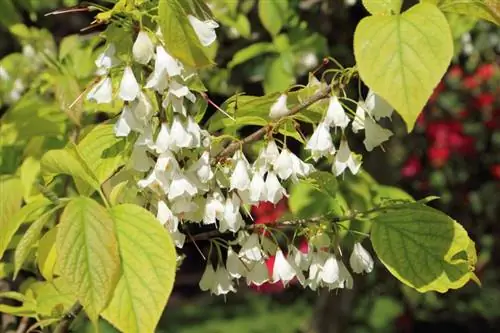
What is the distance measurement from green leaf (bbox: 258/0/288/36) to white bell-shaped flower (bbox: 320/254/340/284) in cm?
114

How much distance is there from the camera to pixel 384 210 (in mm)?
1305

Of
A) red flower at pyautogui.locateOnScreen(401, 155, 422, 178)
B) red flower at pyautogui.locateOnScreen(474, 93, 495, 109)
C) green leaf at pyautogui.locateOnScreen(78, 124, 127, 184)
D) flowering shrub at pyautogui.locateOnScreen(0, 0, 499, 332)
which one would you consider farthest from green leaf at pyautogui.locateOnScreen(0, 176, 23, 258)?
red flower at pyautogui.locateOnScreen(474, 93, 495, 109)

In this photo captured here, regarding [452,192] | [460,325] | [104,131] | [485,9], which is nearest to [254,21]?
[104,131]

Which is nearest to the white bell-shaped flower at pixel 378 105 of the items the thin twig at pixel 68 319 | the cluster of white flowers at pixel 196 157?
the cluster of white flowers at pixel 196 157

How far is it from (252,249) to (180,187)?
0.63 ft

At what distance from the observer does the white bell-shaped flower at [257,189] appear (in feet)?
3.99

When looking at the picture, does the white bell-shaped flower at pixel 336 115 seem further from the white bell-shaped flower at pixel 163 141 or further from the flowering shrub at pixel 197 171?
the white bell-shaped flower at pixel 163 141

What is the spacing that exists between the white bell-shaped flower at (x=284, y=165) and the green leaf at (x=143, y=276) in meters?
0.22

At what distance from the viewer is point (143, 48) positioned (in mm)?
1113

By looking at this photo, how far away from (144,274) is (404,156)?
13.0 feet

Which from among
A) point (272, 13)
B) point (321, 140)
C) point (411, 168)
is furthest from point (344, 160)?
point (411, 168)

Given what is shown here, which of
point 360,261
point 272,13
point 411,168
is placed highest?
point 360,261

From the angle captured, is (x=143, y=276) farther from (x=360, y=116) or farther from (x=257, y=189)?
(x=360, y=116)

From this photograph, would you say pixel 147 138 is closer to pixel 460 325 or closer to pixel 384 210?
pixel 384 210
